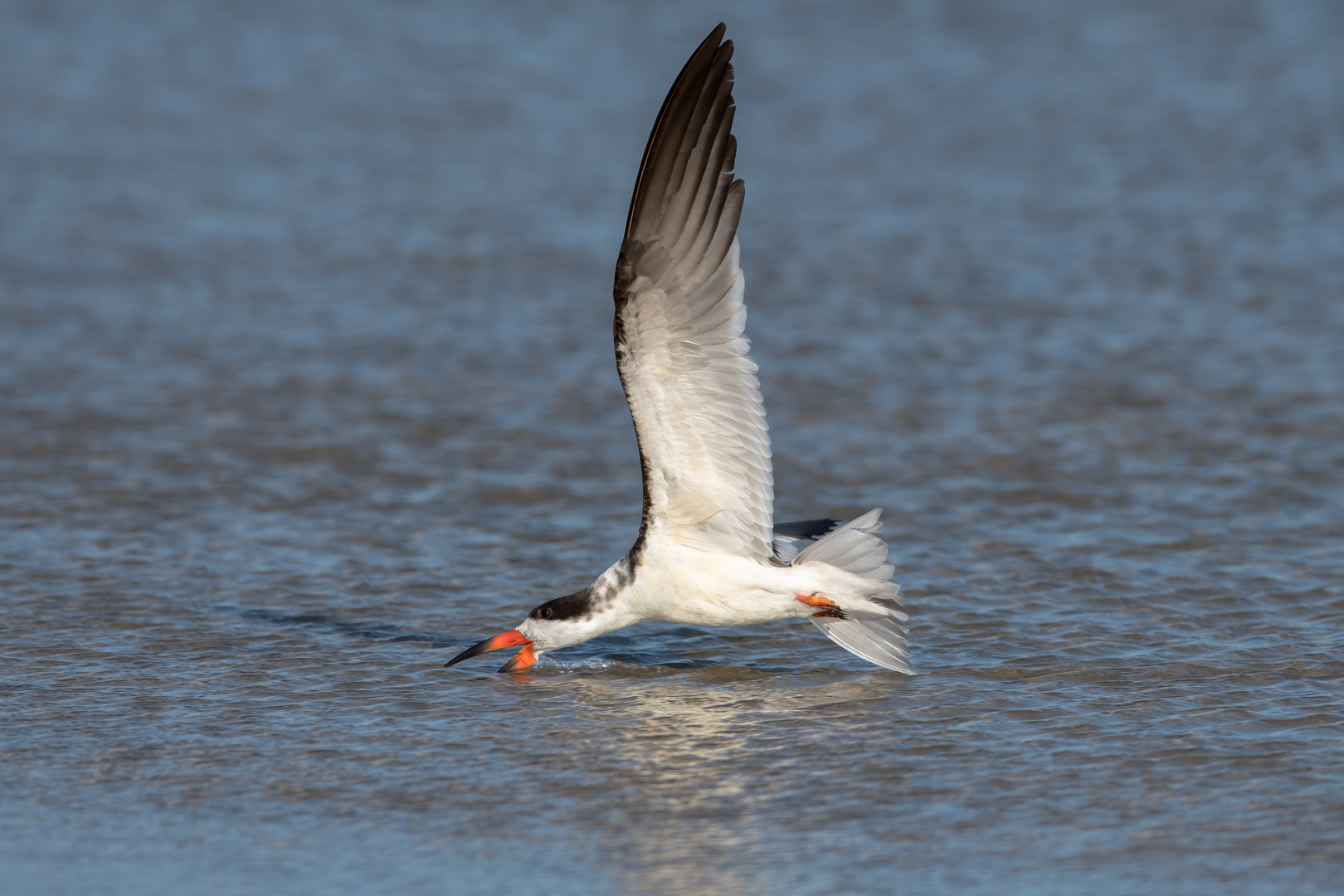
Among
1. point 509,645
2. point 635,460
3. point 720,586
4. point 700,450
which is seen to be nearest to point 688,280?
point 700,450

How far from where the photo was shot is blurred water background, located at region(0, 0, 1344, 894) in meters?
4.66

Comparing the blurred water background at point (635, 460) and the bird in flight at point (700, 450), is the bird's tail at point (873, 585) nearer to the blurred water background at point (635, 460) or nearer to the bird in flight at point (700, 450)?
the bird in flight at point (700, 450)

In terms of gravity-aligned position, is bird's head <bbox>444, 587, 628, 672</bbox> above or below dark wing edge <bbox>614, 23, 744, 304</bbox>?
below

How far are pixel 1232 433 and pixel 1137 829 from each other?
14.1ft

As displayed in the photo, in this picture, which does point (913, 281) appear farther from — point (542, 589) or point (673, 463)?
point (673, 463)

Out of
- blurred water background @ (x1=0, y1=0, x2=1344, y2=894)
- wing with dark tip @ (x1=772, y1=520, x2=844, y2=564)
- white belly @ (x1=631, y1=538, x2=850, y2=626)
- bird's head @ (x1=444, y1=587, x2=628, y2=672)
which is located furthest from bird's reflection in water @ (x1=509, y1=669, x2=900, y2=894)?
wing with dark tip @ (x1=772, y1=520, x2=844, y2=564)

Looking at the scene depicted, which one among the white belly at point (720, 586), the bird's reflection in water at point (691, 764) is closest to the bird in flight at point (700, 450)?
the white belly at point (720, 586)

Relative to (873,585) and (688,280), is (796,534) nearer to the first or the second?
(873,585)

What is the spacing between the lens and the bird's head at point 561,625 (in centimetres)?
587

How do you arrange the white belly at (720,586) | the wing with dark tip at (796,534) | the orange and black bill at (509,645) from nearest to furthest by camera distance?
1. the white belly at (720,586)
2. the orange and black bill at (509,645)
3. the wing with dark tip at (796,534)

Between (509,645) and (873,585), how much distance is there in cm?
128

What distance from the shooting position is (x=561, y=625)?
5.88 metres

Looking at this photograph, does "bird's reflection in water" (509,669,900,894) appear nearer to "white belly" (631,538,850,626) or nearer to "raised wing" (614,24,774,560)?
"white belly" (631,538,850,626)

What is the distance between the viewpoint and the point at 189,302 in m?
10.9
